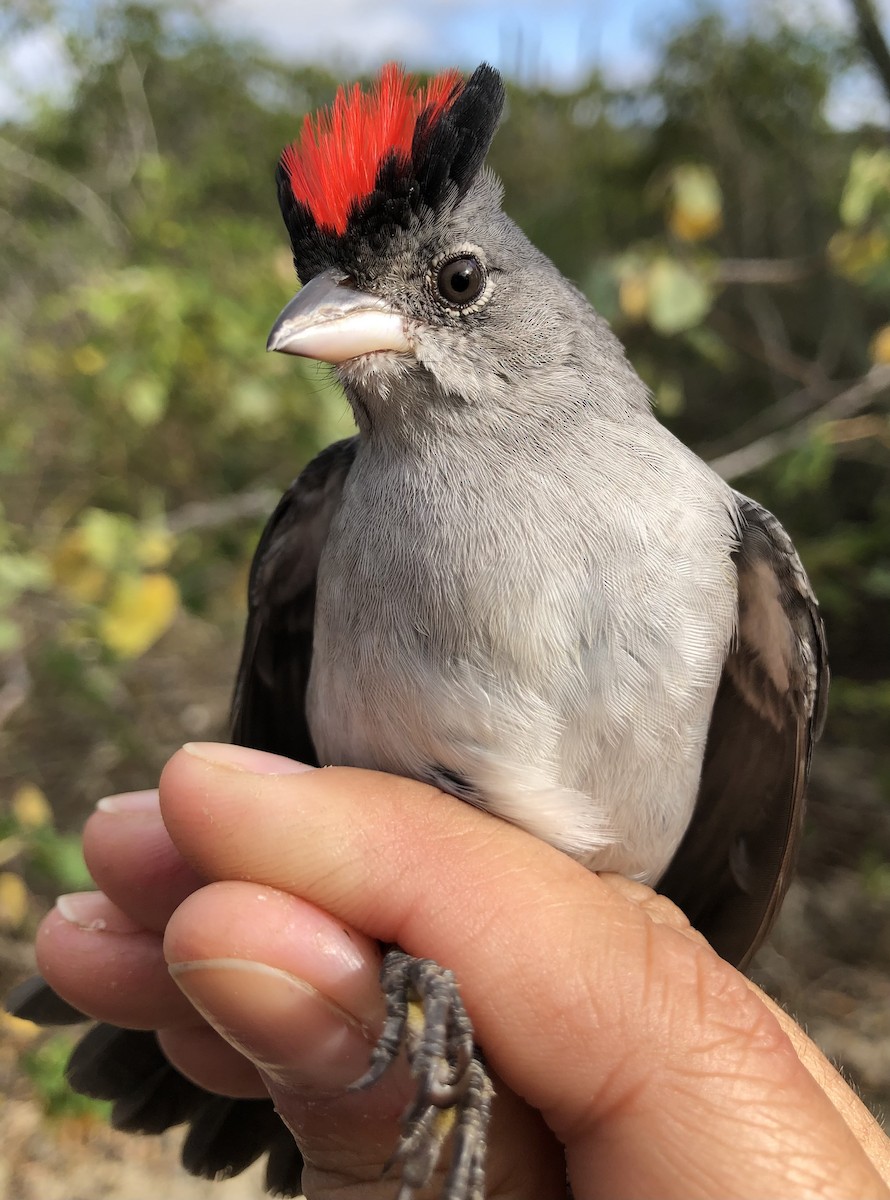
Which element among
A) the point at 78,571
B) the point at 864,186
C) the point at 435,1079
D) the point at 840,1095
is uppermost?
the point at 864,186

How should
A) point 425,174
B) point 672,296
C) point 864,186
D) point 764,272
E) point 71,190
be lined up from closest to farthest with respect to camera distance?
point 425,174 < point 864,186 < point 672,296 < point 764,272 < point 71,190

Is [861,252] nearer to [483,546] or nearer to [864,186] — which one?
[864,186]

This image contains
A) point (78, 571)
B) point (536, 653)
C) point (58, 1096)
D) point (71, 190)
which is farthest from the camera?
point (71, 190)

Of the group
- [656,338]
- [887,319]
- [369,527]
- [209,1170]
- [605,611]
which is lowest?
[209,1170]

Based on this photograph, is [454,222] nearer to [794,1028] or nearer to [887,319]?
[794,1028]

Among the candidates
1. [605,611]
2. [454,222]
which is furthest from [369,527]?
[454,222]

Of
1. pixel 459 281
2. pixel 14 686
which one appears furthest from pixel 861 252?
pixel 14 686
